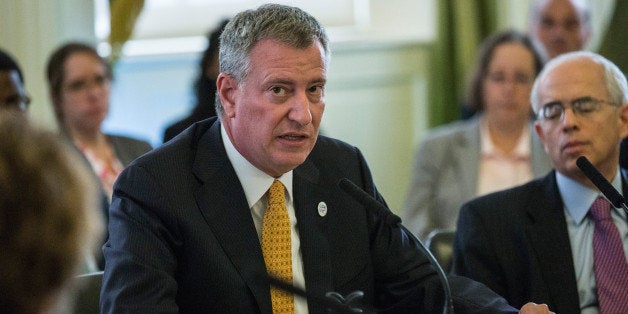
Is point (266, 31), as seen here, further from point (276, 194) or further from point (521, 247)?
point (521, 247)

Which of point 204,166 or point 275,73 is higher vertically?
point 275,73

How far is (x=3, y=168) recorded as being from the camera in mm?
1277

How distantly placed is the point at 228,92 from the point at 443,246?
40.1 inches

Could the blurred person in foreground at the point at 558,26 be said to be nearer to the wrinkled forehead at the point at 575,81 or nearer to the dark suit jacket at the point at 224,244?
the wrinkled forehead at the point at 575,81

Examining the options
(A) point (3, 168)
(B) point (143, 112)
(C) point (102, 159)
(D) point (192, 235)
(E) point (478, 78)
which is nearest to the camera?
(A) point (3, 168)

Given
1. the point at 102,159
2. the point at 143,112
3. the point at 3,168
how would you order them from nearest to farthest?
the point at 3,168 → the point at 102,159 → the point at 143,112

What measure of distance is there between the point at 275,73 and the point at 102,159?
2.14 m

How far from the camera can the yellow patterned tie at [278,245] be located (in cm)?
238

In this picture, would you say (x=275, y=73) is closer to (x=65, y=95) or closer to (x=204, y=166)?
(x=204, y=166)

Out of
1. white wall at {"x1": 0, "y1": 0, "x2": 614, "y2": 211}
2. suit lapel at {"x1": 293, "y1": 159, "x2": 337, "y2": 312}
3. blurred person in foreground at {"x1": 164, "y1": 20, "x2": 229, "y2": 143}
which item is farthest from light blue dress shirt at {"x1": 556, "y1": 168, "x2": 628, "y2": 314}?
white wall at {"x1": 0, "y1": 0, "x2": 614, "y2": 211}

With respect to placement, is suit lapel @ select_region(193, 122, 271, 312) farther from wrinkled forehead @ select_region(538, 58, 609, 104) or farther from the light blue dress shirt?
wrinkled forehead @ select_region(538, 58, 609, 104)

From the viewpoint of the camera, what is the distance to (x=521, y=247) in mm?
2898

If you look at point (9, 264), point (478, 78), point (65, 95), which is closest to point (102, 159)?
point (65, 95)

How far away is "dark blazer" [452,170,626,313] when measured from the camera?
9.20 ft
